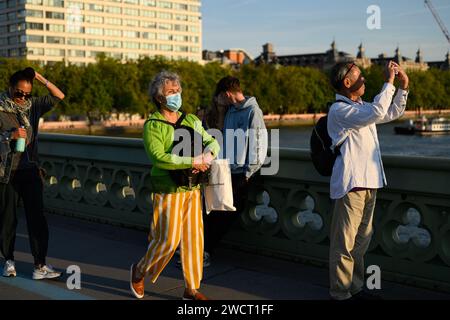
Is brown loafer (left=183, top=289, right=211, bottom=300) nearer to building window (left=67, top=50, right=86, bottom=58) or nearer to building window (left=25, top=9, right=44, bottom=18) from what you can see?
building window (left=25, top=9, right=44, bottom=18)

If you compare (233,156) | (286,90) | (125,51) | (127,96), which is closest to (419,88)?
(286,90)

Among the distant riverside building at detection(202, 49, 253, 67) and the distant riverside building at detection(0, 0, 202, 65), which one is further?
the distant riverside building at detection(202, 49, 253, 67)

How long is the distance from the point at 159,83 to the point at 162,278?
170 cm

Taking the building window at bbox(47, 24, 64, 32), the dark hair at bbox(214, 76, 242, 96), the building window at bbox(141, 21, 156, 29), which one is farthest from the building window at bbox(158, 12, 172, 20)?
the dark hair at bbox(214, 76, 242, 96)

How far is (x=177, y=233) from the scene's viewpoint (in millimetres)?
4441

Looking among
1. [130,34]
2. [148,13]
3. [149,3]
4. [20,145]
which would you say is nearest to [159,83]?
[20,145]

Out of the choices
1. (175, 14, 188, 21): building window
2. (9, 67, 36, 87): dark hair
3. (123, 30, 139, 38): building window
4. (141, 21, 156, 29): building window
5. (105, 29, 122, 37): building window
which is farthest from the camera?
(175, 14, 188, 21): building window

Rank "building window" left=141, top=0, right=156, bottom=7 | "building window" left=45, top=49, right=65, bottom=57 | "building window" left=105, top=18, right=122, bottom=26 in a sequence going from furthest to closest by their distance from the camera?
1. "building window" left=141, top=0, right=156, bottom=7
2. "building window" left=105, top=18, right=122, bottom=26
3. "building window" left=45, top=49, right=65, bottom=57

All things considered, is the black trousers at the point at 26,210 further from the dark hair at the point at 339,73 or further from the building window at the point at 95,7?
the building window at the point at 95,7

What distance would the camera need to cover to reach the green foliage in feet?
248

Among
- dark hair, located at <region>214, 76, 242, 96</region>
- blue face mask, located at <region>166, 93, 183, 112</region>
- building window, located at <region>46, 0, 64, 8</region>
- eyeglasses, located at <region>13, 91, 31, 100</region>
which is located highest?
building window, located at <region>46, 0, 64, 8</region>

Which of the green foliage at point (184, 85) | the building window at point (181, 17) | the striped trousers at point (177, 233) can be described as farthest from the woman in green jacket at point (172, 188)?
the building window at point (181, 17)

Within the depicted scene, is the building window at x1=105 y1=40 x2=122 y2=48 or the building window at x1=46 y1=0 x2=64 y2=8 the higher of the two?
the building window at x1=46 y1=0 x2=64 y2=8
